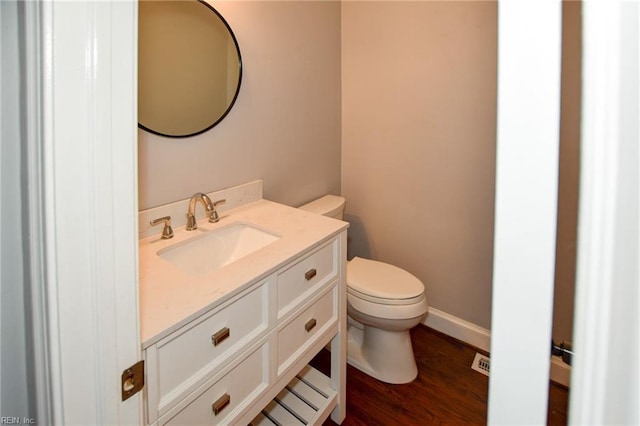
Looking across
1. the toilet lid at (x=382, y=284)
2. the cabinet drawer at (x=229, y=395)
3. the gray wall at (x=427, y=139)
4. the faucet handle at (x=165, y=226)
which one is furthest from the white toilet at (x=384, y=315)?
the faucet handle at (x=165, y=226)

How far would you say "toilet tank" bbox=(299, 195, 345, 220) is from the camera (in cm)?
203

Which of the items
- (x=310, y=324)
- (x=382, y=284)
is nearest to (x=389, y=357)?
(x=382, y=284)

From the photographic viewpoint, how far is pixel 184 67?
4.66ft

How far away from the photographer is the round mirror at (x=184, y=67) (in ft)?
4.27

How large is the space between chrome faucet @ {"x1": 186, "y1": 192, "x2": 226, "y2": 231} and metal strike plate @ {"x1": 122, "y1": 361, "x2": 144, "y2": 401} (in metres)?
0.85

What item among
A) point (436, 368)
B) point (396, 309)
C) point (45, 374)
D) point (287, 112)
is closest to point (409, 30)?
point (287, 112)

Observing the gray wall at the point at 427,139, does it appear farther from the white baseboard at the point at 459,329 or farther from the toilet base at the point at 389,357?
the toilet base at the point at 389,357

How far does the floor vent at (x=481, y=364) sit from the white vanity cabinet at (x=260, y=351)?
2.58 feet

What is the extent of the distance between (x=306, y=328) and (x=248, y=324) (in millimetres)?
307

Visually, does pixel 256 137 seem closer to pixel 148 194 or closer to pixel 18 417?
pixel 148 194

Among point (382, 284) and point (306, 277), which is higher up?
point (306, 277)

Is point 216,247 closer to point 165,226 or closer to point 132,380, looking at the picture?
point 165,226

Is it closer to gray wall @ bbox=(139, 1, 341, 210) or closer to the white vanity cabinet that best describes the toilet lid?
the white vanity cabinet

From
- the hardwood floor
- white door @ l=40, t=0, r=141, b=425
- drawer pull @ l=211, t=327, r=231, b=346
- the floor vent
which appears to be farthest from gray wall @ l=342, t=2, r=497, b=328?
white door @ l=40, t=0, r=141, b=425
